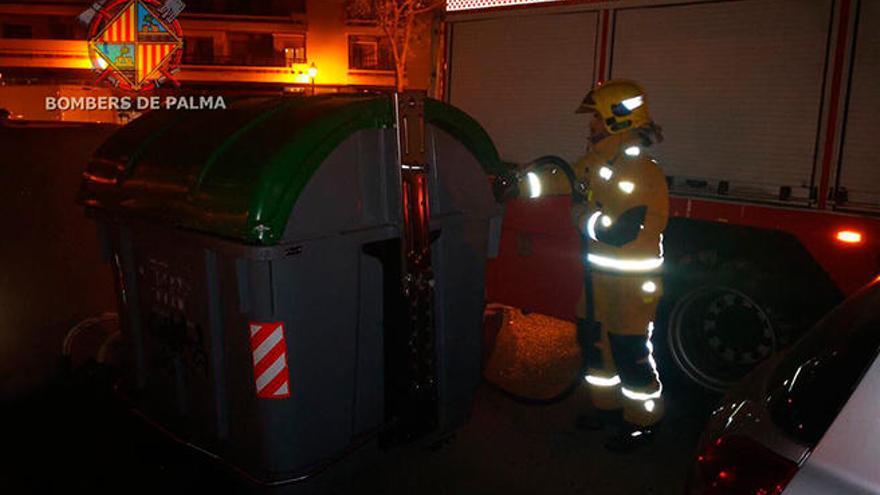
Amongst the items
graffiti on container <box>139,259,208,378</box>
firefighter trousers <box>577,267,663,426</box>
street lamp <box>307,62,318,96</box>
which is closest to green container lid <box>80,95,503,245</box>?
graffiti on container <box>139,259,208,378</box>

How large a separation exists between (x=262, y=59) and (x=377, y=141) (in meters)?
43.9

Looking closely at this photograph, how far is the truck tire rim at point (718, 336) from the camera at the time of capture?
4.88m

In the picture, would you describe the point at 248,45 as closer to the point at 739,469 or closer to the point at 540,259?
the point at 540,259

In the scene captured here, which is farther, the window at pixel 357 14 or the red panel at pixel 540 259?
the window at pixel 357 14

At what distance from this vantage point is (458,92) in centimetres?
648

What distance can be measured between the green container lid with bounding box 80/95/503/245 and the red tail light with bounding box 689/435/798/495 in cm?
179

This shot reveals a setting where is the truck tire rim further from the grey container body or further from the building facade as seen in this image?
the building facade

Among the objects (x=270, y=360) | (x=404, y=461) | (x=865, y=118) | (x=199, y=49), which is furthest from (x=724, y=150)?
(x=199, y=49)

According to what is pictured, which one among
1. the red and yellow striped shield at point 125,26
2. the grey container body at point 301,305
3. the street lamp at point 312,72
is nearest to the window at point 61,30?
the street lamp at point 312,72

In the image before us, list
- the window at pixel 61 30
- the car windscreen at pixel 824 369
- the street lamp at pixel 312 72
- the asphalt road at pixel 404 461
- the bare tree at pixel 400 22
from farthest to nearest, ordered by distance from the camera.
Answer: the street lamp at pixel 312 72 → the window at pixel 61 30 → the bare tree at pixel 400 22 → the asphalt road at pixel 404 461 → the car windscreen at pixel 824 369

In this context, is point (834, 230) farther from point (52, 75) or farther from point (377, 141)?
point (52, 75)

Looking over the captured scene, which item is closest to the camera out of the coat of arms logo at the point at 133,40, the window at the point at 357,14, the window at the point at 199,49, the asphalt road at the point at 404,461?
the asphalt road at the point at 404,461

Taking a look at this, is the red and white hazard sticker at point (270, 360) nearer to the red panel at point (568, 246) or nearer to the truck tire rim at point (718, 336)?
the red panel at point (568, 246)

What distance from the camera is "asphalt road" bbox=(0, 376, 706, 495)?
3.87 m
